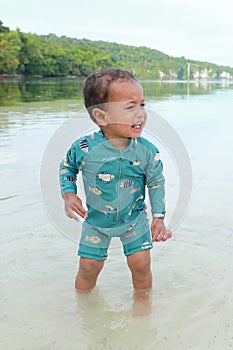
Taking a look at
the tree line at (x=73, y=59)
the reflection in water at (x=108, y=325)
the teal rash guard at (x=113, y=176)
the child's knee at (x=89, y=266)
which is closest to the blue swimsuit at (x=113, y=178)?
the teal rash guard at (x=113, y=176)

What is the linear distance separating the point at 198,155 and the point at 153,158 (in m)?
Answer: 3.78

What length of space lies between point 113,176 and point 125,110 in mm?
313

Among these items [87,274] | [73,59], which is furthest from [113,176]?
[73,59]

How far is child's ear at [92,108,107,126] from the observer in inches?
78.3

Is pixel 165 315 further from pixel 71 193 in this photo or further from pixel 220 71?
pixel 220 71

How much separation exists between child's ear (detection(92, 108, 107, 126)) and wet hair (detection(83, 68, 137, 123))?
2cm

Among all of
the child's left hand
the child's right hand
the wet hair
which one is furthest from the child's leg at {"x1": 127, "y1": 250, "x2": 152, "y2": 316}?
the wet hair

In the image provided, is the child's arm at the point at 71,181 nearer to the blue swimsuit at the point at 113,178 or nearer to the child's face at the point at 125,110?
the blue swimsuit at the point at 113,178

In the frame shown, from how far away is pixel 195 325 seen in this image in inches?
78.1

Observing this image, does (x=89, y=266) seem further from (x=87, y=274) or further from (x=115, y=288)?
(x=115, y=288)

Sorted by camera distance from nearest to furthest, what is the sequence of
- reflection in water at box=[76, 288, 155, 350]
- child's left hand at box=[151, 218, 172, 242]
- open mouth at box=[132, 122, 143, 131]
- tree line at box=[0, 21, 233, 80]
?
1. reflection in water at box=[76, 288, 155, 350]
2. open mouth at box=[132, 122, 143, 131]
3. child's left hand at box=[151, 218, 172, 242]
4. tree line at box=[0, 21, 233, 80]

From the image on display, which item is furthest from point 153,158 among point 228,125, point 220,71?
point 220,71

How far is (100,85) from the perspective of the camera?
1.94 metres

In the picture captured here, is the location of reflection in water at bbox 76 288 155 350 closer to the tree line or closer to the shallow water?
the shallow water
